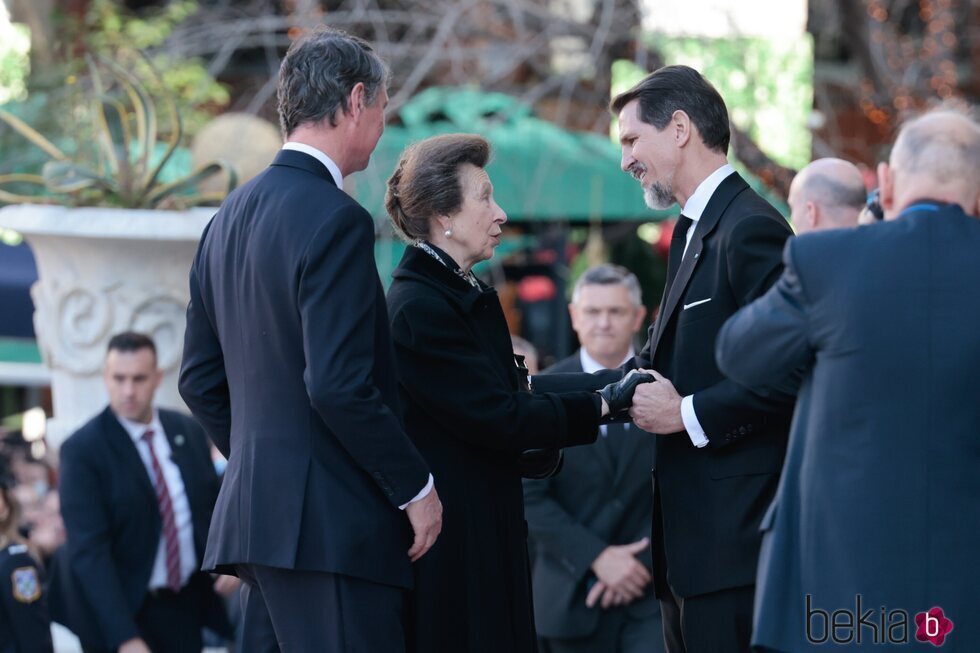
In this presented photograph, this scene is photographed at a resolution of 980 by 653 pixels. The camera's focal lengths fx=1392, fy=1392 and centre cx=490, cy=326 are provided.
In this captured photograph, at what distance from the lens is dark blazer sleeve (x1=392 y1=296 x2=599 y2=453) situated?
3852 mm

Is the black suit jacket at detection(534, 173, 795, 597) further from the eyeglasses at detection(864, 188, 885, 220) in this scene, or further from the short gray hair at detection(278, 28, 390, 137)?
the short gray hair at detection(278, 28, 390, 137)

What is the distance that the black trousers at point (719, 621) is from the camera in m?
3.66

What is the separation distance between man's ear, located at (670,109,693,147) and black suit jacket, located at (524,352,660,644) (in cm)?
166

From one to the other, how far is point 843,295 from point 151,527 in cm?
339

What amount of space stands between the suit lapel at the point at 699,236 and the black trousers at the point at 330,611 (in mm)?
Result: 1092

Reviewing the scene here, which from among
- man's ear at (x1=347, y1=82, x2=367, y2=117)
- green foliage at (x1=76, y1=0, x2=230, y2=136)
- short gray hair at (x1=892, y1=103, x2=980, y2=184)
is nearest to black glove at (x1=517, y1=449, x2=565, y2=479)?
man's ear at (x1=347, y1=82, x2=367, y2=117)

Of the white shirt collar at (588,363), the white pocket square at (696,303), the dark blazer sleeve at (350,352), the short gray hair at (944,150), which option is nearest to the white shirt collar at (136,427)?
the white shirt collar at (588,363)

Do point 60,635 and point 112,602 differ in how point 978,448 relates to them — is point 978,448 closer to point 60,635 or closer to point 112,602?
point 112,602

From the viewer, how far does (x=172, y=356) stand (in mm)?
6586

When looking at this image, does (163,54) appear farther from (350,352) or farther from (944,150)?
(944,150)

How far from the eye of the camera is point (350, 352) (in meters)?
3.41

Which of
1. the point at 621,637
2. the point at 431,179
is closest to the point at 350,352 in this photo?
the point at 431,179

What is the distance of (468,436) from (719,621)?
85 cm

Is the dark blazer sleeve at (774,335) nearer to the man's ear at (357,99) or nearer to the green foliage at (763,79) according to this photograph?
the man's ear at (357,99)
